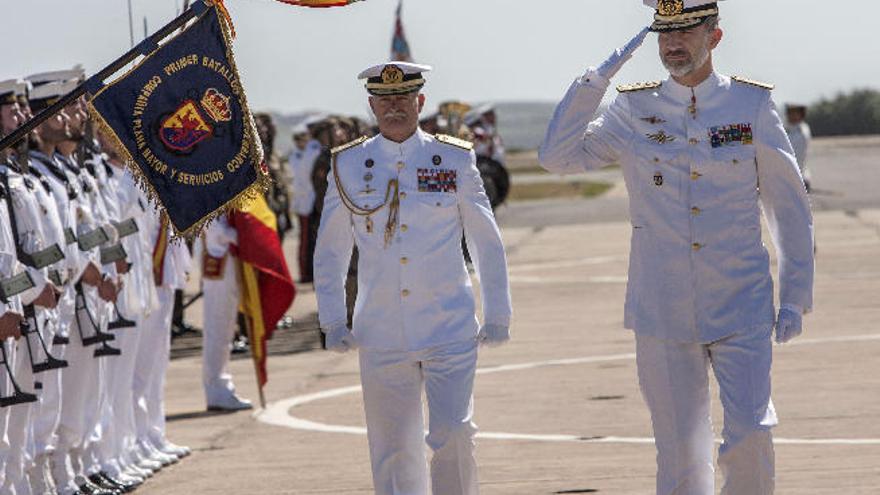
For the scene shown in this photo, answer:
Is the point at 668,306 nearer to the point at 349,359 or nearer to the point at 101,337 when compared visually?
the point at 101,337

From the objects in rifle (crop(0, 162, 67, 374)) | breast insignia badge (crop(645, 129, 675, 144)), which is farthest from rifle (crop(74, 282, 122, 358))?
breast insignia badge (crop(645, 129, 675, 144))

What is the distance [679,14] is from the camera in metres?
9.89

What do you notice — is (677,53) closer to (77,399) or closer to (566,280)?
(77,399)

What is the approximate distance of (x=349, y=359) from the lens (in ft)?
71.4

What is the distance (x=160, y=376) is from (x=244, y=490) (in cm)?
209

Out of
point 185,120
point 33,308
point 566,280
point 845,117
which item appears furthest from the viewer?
point 845,117

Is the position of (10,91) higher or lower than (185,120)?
higher

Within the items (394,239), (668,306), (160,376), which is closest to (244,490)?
(160,376)

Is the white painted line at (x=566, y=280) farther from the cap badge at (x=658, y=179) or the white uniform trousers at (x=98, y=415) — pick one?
the cap badge at (x=658, y=179)

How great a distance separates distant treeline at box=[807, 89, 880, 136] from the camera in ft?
419

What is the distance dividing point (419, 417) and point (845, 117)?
119m

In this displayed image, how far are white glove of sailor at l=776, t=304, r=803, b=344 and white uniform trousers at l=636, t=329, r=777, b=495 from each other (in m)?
0.09

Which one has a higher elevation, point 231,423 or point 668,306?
point 668,306

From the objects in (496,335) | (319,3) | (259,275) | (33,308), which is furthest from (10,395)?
(259,275)
